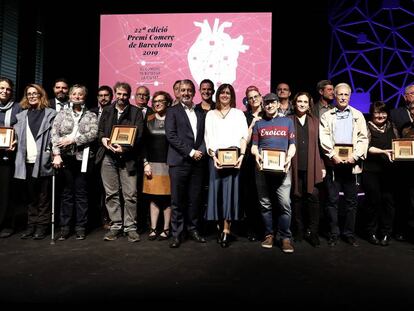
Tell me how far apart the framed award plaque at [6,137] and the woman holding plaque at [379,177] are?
11.9 ft

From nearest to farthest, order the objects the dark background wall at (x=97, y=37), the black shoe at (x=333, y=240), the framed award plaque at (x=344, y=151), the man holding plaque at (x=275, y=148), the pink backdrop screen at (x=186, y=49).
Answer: the man holding plaque at (x=275, y=148)
the framed award plaque at (x=344, y=151)
the black shoe at (x=333, y=240)
the pink backdrop screen at (x=186, y=49)
the dark background wall at (x=97, y=37)

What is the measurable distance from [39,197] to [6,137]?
0.69 meters

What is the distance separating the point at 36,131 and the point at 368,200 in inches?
139

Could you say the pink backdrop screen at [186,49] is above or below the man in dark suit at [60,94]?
above

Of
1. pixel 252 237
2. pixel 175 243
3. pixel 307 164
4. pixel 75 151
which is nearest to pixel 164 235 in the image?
pixel 175 243

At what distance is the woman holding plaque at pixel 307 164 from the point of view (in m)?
3.35

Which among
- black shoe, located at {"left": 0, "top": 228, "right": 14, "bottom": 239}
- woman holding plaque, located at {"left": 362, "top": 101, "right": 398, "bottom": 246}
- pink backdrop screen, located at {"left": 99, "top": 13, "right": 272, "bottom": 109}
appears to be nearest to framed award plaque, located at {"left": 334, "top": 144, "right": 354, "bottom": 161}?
woman holding plaque, located at {"left": 362, "top": 101, "right": 398, "bottom": 246}

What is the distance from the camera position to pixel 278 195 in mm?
3232

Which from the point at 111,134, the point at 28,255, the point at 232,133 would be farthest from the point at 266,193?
the point at 28,255

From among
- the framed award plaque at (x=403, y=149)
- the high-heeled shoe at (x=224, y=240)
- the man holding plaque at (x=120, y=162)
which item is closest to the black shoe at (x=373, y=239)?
the framed award plaque at (x=403, y=149)

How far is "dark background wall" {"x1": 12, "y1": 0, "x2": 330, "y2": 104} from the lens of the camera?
552 centimetres

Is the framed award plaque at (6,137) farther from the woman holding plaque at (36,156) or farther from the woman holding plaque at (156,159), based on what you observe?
the woman holding plaque at (156,159)

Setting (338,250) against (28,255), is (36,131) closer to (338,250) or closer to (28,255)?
(28,255)

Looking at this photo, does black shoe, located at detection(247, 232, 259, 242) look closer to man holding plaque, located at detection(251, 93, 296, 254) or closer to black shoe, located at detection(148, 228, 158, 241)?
man holding plaque, located at detection(251, 93, 296, 254)
